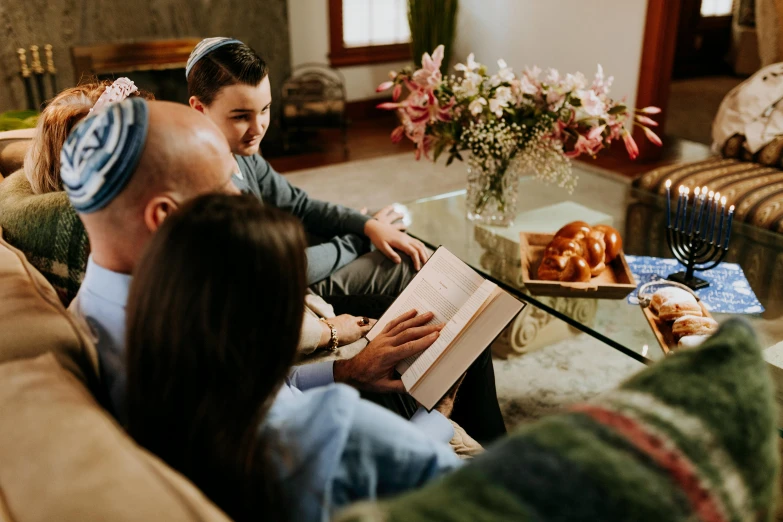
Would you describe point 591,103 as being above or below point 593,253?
above

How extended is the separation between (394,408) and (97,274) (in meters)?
0.61

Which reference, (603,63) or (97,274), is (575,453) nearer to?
(97,274)

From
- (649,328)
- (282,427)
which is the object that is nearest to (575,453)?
(282,427)

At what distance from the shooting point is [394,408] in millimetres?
1219

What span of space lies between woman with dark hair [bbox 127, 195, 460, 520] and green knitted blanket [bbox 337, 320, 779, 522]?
0.16 m

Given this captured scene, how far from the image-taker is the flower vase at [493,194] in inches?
80.1

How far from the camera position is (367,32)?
16.6ft

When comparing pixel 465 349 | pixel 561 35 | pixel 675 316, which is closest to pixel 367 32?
pixel 561 35

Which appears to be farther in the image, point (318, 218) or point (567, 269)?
point (318, 218)

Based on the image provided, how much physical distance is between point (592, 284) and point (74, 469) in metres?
1.36

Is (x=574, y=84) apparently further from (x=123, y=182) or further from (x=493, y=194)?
(x=123, y=182)

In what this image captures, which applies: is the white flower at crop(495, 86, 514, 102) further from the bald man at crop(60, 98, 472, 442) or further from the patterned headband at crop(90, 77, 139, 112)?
the bald man at crop(60, 98, 472, 442)

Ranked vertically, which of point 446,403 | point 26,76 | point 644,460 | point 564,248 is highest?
point 644,460

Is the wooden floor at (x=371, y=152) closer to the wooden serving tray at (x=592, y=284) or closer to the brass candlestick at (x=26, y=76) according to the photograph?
the brass candlestick at (x=26, y=76)
